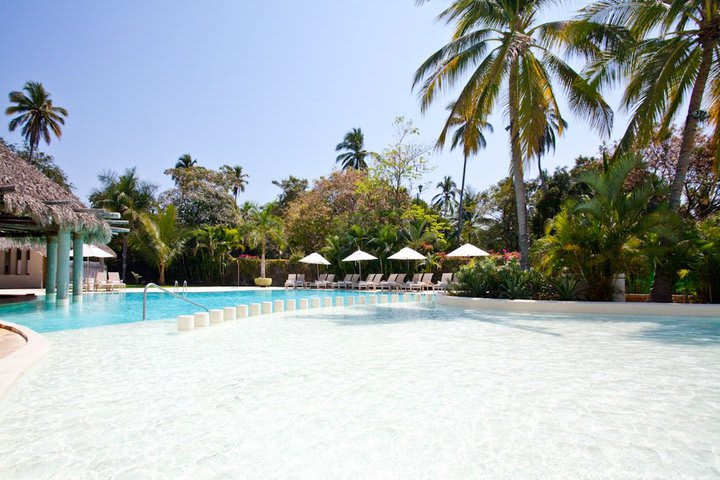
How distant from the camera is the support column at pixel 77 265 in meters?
17.0

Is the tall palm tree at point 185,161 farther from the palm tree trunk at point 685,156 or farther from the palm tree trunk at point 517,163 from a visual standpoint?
the palm tree trunk at point 685,156

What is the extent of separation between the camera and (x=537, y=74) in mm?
14391

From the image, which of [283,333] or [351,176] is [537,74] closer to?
[283,333]

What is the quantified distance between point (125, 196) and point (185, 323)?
24022 mm

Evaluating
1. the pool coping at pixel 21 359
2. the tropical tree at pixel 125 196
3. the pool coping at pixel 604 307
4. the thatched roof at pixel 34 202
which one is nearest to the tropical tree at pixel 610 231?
the pool coping at pixel 604 307

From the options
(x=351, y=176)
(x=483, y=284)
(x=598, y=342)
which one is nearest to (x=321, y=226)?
(x=351, y=176)

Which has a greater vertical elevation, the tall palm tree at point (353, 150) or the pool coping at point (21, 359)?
the tall palm tree at point (353, 150)

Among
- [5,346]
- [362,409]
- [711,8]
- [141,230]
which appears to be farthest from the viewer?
[141,230]

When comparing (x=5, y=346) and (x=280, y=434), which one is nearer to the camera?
(x=280, y=434)

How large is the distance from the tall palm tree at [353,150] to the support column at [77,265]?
1047 inches

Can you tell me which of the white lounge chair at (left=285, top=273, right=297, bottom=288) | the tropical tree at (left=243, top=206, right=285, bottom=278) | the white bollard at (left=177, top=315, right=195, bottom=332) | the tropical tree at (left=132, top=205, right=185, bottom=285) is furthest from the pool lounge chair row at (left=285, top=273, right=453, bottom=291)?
the white bollard at (left=177, top=315, right=195, bottom=332)

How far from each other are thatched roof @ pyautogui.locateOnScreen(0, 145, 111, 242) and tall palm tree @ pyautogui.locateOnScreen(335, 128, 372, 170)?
88.8ft

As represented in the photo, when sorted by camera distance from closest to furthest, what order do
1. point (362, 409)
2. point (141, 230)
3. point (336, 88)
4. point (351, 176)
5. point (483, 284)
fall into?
point (362, 409) → point (483, 284) → point (336, 88) → point (141, 230) → point (351, 176)

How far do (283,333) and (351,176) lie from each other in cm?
2380
